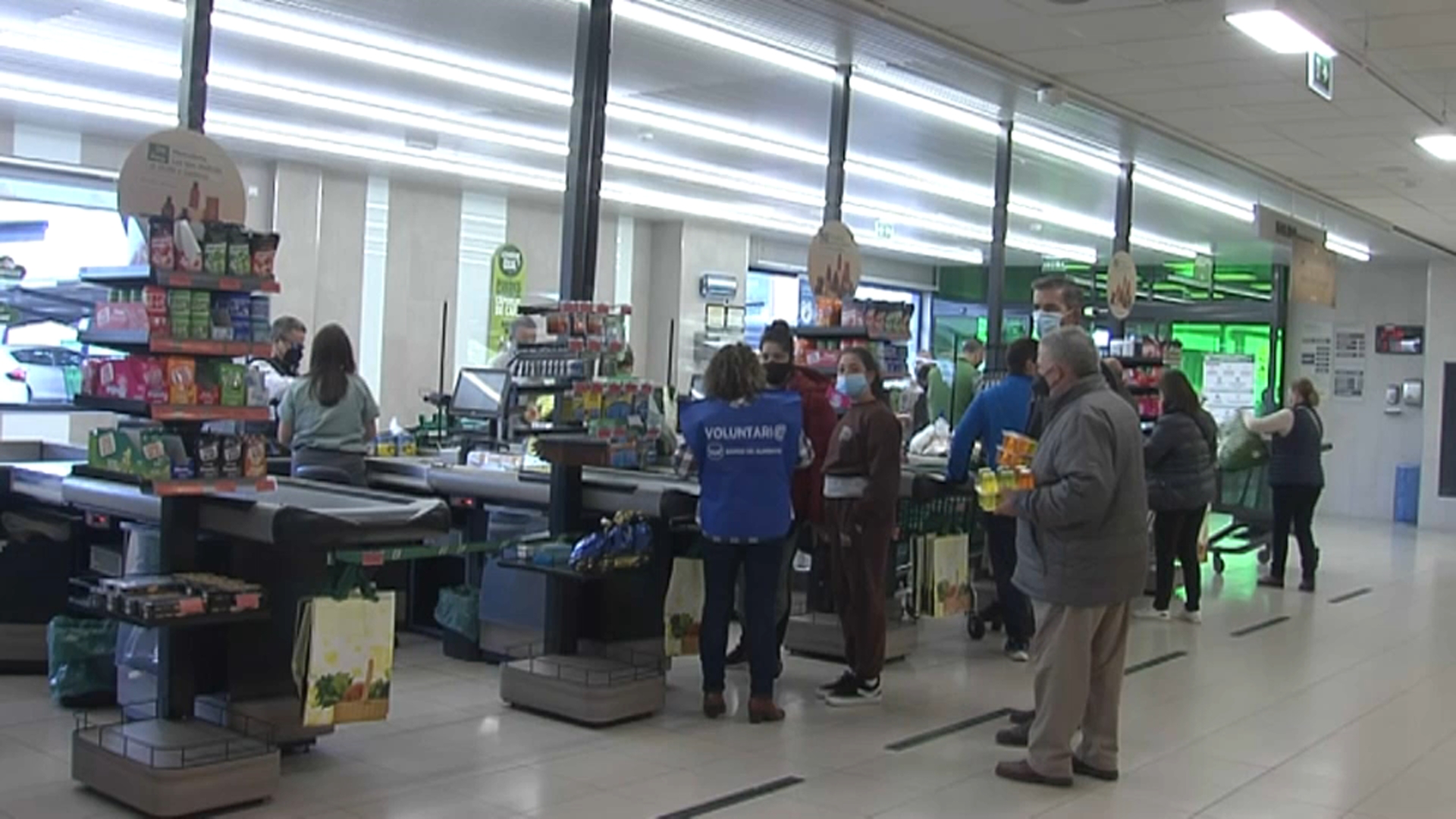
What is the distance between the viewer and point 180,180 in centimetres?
456

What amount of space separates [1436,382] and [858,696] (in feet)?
45.0

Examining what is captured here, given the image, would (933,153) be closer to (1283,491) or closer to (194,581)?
(1283,491)

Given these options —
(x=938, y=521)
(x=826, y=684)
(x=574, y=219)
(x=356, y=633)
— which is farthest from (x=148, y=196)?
(x=938, y=521)

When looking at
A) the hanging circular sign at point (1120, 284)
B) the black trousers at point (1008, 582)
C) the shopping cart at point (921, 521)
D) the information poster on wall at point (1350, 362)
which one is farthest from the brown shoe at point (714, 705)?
the information poster on wall at point (1350, 362)

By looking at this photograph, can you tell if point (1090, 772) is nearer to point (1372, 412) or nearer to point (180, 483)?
point (180, 483)

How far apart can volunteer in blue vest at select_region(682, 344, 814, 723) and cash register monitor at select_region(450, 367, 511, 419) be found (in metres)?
2.95

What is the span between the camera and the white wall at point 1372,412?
17.8 m

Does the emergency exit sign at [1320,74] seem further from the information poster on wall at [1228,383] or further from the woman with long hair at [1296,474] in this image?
the information poster on wall at [1228,383]

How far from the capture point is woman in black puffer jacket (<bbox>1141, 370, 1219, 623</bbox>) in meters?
8.66

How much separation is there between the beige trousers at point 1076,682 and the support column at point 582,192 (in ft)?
7.10

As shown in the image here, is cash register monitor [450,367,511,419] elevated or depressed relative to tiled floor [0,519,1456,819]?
elevated

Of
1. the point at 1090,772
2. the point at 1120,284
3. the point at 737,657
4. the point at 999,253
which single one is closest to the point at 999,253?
the point at 999,253

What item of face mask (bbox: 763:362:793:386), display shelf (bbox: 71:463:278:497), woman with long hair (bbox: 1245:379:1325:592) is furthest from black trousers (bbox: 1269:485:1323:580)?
display shelf (bbox: 71:463:278:497)

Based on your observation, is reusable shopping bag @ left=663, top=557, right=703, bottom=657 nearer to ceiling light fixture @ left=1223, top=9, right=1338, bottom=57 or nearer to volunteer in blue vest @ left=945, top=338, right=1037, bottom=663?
volunteer in blue vest @ left=945, top=338, right=1037, bottom=663
